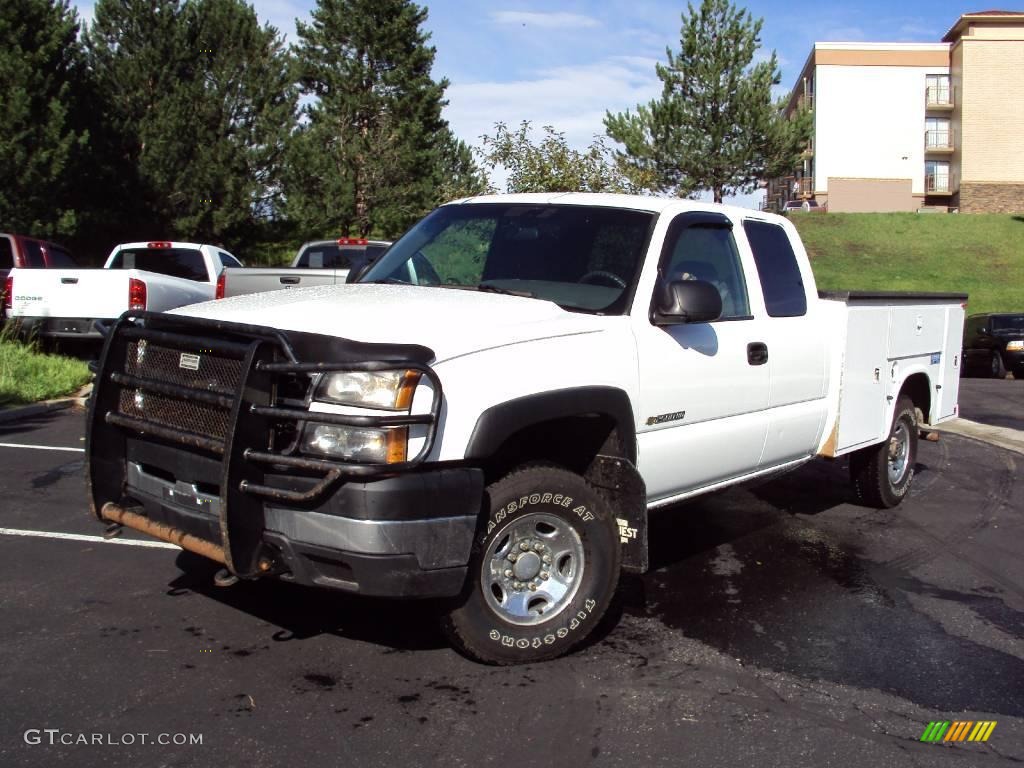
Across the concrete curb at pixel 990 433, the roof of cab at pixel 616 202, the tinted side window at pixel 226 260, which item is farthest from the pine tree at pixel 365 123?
the roof of cab at pixel 616 202

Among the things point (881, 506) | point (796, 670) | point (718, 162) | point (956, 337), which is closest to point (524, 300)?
point (796, 670)

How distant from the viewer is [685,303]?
191 inches

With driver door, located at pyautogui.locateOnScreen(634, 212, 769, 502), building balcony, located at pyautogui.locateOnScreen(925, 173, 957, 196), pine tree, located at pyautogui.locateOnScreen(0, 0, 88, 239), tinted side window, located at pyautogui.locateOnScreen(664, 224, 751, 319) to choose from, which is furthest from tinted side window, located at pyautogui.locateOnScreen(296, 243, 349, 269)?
building balcony, located at pyautogui.locateOnScreen(925, 173, 957, 196)

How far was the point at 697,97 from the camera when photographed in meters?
40.7

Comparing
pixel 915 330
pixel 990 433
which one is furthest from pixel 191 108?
pixel 915 330

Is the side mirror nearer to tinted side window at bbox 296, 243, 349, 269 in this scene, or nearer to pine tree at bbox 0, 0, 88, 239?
tinted side window at bbox 296, 243, 349, 269

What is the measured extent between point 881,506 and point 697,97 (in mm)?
35495

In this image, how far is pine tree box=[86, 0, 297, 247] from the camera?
28156mm

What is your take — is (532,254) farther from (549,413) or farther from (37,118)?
(37,118)

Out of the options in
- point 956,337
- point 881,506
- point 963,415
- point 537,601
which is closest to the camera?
point 537,601

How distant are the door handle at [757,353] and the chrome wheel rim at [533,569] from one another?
1.69 metres

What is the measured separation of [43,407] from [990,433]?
10523 mm

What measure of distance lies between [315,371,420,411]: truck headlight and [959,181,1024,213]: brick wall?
57.3 metres

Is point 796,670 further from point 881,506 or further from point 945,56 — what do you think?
point 945,56
